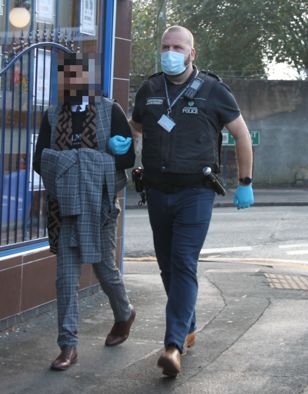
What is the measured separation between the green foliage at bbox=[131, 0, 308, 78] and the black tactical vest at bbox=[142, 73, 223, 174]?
68.7 ft

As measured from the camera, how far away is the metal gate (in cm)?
513

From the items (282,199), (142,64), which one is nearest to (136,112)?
(282,199)

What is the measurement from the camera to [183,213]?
4230 mm

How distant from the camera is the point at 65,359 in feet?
13.7

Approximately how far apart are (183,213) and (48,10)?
220cm

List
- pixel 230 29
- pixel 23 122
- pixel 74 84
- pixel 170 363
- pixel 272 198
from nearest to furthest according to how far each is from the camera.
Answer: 1. pixel 170 363
2. pixel 74 84
3. pixel 23 122
4. pixel 272 198
5. pixel 230 29

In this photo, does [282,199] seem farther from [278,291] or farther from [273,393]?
[273,393]

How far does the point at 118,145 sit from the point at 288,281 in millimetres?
3299

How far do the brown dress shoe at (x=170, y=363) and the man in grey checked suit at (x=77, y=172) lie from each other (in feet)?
1.87

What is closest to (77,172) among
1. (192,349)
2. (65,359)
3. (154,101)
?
(154,101)

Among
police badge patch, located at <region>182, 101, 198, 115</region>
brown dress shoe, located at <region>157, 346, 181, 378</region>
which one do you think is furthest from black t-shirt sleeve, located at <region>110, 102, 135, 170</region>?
brown dress shoe, located at <region>157, 346, 181, 378</region>

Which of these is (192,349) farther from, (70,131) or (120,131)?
(70,131)

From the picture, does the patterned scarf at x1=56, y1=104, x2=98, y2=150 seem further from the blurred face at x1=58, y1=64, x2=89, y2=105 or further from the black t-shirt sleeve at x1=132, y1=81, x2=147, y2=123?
the black t-shirt sleeve at x1=132, y1=81, x2=147, y2=123

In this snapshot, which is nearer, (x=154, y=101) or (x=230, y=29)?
(x=154, y=101)
